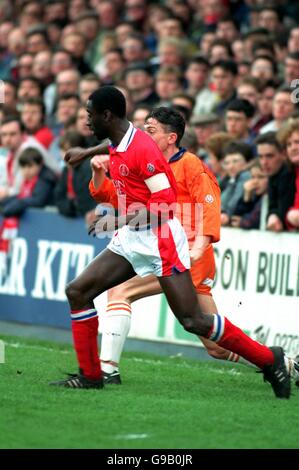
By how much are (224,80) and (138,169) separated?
265 inches

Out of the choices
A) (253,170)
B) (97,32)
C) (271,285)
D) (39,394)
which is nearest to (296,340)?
(271,285)

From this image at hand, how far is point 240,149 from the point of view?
13.3 meters

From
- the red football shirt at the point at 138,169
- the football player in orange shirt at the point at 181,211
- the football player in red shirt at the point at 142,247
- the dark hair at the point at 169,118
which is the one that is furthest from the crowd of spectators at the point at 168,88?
the red football shirt at the point at 138,169

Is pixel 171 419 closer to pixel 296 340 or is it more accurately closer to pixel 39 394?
pixel 39 394

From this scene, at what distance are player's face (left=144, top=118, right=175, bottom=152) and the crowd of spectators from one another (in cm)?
229

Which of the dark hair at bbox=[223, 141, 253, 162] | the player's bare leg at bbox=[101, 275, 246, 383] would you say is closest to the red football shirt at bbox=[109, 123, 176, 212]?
the player's bare leg at bbox=[101, 275, 246, 383]

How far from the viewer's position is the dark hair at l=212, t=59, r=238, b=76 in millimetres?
15477

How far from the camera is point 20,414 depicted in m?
8.26

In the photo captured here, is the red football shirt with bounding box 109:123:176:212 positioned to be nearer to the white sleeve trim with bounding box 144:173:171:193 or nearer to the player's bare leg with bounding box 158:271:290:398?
the white sleeve trim with bounding box 144:173:171:193

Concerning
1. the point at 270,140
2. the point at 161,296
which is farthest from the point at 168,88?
the point at 270,140

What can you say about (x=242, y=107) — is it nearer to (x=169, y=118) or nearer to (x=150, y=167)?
(x=169, y=118)

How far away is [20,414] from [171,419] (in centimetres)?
100
